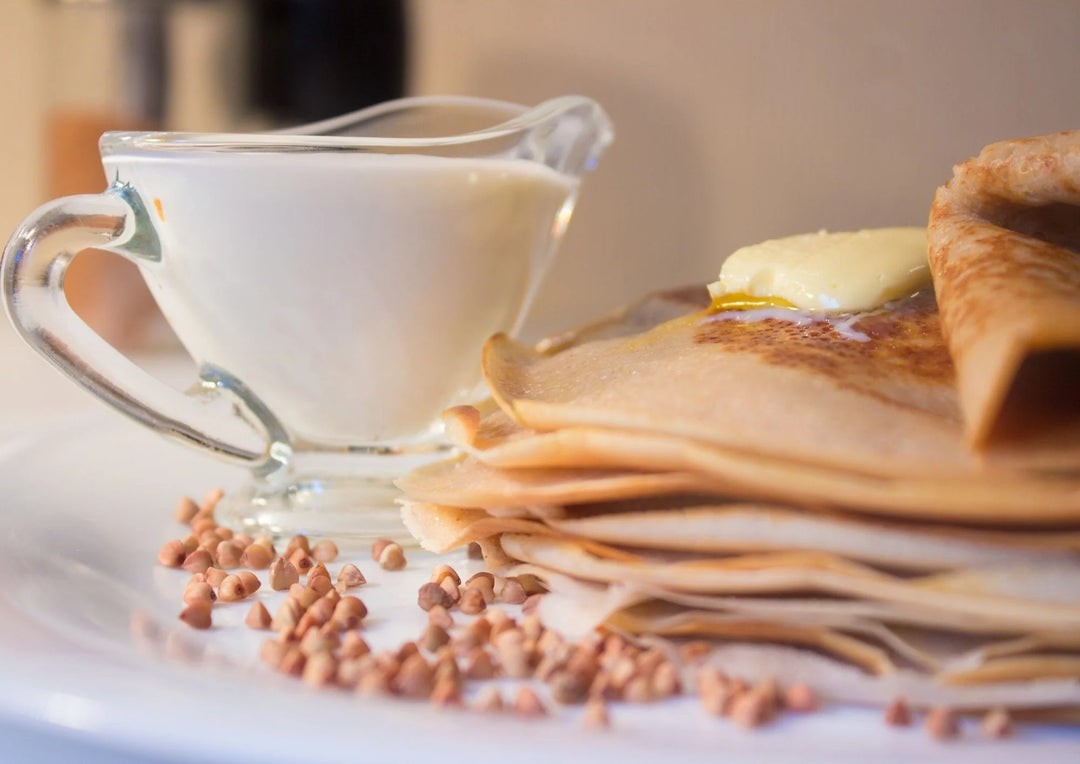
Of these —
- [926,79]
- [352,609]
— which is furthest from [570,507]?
[926,79]

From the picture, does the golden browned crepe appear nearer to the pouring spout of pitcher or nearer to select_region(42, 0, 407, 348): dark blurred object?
the pouring spout of pitcher

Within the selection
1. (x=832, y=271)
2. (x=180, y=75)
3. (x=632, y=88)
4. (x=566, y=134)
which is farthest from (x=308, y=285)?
(x=632, y=88)

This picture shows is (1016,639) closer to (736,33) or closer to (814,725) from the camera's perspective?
(814,725)

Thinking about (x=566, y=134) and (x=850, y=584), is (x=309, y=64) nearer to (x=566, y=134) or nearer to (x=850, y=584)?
(x=566, y=134)

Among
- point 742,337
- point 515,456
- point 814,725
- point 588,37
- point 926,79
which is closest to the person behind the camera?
point 814,725

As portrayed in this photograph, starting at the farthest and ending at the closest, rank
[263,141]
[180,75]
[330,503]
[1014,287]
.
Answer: [180,75], [330,503], [263,141], [1014,287]

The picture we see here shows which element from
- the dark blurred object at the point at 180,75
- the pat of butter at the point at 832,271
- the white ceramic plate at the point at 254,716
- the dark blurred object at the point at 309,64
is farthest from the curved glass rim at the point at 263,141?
the dark blurred object at the point at 309,64
